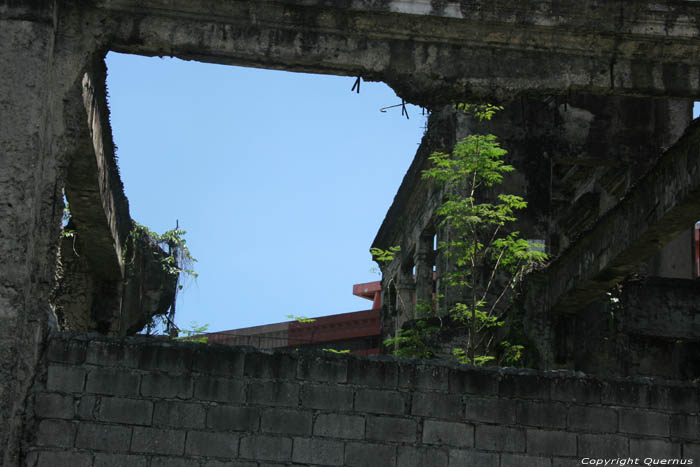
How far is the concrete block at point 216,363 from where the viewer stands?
7.57 m

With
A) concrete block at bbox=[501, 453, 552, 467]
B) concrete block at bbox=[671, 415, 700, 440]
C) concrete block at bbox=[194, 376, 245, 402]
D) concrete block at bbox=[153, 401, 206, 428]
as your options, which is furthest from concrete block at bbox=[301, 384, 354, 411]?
concrete block at bbox=[671, 415, 700, 440]

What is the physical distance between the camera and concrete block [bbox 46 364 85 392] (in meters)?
7.45

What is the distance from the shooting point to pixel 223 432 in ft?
24.6

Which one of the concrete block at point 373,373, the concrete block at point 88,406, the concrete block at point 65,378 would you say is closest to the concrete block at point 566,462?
the concrete block at point 373,373

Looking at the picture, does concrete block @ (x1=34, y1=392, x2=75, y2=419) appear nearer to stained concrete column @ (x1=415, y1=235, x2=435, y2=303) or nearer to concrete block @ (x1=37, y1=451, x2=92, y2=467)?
concrete block @ (x1=37, y1=451, x2=92, y2=467)

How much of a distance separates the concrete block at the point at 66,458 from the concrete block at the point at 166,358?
76 centimetres

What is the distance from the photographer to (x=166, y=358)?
7566 mm

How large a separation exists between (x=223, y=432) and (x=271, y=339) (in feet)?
74.3

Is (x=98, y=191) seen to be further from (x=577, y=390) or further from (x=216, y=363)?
(x=577, y=390)

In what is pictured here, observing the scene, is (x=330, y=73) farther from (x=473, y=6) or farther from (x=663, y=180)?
(x=663, y=180)

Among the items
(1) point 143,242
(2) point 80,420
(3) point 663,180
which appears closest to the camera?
(2) point 80,420

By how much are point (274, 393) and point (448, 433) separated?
4.44 feet

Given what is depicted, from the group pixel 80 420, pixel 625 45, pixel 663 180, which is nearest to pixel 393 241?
pixel 663 180

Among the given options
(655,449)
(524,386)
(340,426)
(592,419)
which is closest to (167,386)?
(340,426)
